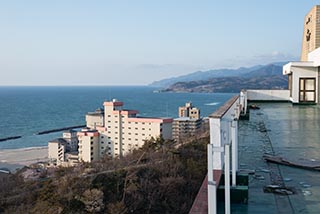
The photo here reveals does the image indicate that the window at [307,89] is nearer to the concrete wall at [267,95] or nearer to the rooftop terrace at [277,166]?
the concrete wall at [267,95]

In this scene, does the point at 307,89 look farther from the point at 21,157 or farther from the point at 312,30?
the point at 21,157

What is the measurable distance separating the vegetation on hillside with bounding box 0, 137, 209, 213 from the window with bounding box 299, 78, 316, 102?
16.3 feet

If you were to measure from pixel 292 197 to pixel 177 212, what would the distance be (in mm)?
11037

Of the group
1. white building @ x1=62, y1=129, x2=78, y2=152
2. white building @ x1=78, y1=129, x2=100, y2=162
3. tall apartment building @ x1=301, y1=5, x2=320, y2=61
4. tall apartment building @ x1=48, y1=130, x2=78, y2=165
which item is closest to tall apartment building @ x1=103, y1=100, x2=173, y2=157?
white building @ x1=78, y1=129, x2=100, y2=162

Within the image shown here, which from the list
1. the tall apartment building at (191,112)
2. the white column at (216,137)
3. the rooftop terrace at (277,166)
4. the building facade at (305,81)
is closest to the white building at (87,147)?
the tall apartment building at (191,112)

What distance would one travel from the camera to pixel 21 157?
39812mm

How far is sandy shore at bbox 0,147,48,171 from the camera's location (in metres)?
35.5

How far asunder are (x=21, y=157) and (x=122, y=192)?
2765 centimetres

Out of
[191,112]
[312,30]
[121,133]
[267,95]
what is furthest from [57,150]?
[312,30]

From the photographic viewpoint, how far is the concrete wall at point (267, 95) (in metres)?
13.4

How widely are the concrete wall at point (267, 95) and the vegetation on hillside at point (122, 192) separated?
3812 mm

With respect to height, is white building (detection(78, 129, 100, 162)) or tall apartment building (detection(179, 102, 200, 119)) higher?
tall apartment building (detection(179, 102, 200, 119))

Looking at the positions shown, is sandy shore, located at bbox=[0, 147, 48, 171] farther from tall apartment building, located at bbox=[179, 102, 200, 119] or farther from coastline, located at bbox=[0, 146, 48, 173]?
tall apartment building, located at bbox=[179, 102, 200, 119]

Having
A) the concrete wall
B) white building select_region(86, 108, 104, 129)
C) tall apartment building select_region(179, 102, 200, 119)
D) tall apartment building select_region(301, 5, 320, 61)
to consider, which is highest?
tall apartment building select_region(301, 5, 320, 61)
